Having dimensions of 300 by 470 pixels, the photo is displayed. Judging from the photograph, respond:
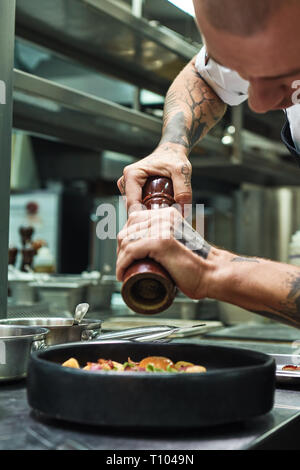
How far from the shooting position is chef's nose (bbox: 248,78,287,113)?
36.1 inches

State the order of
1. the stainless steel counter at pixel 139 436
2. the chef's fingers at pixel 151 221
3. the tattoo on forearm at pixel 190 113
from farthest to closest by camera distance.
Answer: the tattoo on forearm at pixel 190 113 < the chef's fingers at pixel 151 221 < the stainless steel counter at pixel 139 436

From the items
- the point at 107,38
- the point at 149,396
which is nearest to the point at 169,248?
the point at 149,396

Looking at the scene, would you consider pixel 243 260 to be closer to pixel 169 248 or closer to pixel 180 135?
pixel 169 248

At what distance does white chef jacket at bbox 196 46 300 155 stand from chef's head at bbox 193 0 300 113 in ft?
2.04

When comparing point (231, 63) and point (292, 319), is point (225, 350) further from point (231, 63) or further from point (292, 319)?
point (231, 63)

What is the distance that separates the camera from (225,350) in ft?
3.45

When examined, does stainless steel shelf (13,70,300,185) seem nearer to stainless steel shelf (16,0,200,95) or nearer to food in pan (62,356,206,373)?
stainless steel shelf (16,0,200,95)

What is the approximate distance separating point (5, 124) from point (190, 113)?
19.2 inches

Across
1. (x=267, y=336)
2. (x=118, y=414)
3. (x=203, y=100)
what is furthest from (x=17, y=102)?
(x=118, y=414)

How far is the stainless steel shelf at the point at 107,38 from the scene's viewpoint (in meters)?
2.18

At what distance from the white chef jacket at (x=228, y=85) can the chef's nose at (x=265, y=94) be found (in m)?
0.60

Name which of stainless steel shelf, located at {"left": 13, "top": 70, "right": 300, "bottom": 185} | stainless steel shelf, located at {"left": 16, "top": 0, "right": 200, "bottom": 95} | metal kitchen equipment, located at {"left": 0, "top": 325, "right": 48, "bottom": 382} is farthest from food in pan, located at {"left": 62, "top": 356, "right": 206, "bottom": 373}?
stainless steel shelf, located at {"left": 16, "top": 0, "right": 200, "bottom": 95}

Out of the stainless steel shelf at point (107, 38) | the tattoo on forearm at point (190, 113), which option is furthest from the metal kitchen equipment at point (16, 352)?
the stainless steel shelf at point (107, 38)

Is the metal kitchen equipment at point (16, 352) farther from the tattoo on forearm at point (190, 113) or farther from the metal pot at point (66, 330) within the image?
the tattoo on forearm at point (190, 113)
